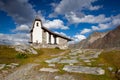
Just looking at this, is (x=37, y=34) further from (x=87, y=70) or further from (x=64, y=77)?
(x=64, y=77)

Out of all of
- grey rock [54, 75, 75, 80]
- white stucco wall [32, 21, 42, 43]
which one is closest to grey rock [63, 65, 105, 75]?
grey rock [54, 75, 75, 80]

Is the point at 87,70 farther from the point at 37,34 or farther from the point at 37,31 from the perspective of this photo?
the point at 37,31

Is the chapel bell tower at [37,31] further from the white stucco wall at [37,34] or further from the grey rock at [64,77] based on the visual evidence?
the grey rock at [64,77]

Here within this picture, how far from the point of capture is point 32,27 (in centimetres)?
6288

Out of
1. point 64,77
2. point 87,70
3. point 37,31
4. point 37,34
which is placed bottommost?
point 64,77

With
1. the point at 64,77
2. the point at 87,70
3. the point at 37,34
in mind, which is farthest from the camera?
the point at 37,34

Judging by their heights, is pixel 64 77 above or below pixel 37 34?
below

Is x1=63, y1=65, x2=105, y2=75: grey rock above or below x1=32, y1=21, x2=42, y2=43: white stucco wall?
below

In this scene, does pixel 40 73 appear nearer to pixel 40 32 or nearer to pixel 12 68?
pixel 12 68

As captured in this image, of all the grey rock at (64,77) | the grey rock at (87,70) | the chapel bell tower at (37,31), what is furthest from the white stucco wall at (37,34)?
the grey rock at (64,77)

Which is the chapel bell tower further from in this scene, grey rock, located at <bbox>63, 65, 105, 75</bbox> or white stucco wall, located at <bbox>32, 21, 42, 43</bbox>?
grey rock, located at <bbox>63, 65, 105, 75</bbox>

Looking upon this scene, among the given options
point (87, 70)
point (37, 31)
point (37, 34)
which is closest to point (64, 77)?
point (87, 70)

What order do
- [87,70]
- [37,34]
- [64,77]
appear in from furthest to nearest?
[37,34] → [87,70] → [64,77]

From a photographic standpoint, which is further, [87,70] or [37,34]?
[37,34]
